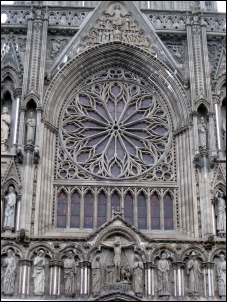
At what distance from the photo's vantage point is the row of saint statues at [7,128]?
22078 mm

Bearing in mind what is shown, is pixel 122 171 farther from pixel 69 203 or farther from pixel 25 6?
pixel 25 6

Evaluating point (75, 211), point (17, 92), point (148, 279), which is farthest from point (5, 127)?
point (148, 279)

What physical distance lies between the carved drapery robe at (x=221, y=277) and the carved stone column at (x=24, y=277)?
5.97 metres

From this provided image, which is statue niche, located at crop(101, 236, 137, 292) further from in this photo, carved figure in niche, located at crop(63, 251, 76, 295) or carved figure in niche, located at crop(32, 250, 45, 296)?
carved figure in niche, located at crop(32, 250, 45, 296)

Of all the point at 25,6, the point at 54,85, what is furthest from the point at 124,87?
the point at 25,6

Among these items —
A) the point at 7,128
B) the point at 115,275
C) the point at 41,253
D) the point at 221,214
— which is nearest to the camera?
the point at 115,275

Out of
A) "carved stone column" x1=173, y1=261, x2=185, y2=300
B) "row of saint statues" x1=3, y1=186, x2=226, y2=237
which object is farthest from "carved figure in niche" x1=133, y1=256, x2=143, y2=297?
"carved stone column" x1=173, y1=261, x2=185, y2=300

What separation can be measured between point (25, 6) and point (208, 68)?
7.76 m

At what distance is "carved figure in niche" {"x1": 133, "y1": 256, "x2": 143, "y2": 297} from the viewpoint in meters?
19.6

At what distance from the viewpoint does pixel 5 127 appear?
2267cm

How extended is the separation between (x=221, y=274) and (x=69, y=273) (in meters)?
4.80

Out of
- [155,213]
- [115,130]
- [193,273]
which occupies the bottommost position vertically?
[193,273]

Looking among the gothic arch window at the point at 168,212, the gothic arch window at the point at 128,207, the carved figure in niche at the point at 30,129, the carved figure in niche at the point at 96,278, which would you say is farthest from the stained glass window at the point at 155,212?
the carved figure in niche at the point at 30,129

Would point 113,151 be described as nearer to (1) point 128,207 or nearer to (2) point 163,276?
(1) point 128,207
